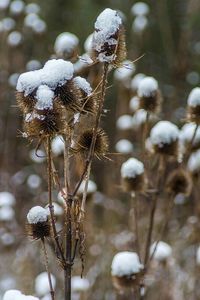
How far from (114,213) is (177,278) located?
4.31ft

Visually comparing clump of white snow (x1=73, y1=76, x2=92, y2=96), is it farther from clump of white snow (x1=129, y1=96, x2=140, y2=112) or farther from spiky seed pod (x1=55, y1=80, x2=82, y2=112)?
clump of white snow (x1=129, y1=96, x2=140, y2=112)

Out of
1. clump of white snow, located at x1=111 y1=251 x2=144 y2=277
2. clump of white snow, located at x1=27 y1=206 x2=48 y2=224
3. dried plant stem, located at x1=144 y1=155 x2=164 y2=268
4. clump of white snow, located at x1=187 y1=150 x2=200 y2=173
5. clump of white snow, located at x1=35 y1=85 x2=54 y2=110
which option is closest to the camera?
clump of white snow, located at x1=35 y1=85 x2=54 y2=110

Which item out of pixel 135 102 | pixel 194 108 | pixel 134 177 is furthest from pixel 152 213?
pixel 135 102

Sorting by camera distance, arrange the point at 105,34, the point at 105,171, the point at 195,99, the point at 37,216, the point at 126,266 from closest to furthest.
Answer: the point at 105,34 < the point at 37,216 < the point at 126,266 < the point at 195,99 < the point at 105,171

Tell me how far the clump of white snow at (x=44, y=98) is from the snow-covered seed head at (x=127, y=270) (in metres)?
1.00

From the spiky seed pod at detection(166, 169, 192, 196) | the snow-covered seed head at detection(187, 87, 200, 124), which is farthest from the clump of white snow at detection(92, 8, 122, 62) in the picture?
the spiky seed pod at detection(166, 169, 192, 196)

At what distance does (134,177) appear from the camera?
2518 millimetres

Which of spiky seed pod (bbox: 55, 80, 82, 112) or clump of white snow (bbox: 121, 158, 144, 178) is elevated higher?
clump of white snow (bbox: 121, 158, 144, 178)

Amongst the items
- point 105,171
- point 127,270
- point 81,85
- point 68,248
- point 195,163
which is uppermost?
point 105,171

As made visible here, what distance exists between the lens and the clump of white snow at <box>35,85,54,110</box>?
58.7 inches

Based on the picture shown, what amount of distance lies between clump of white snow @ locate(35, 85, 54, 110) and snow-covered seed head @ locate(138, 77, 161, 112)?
41.0 inches

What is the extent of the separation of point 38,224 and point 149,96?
955 millimetres

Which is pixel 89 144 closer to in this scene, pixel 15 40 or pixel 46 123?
pixel 46 123

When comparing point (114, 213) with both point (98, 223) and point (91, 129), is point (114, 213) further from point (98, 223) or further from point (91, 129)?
point (91, 129)
